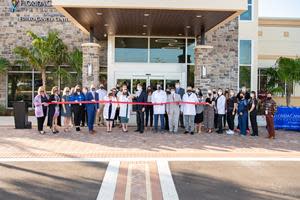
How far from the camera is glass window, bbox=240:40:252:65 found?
26.0m

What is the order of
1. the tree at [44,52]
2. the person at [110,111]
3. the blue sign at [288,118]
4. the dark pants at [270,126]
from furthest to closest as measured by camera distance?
the tree at [44,52] → the blue sign at [288,118] → the person at [110,111] → the dark pants at [270,126]

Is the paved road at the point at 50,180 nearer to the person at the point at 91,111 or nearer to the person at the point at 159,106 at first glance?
the person at the point at 91,111

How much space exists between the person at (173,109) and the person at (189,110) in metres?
0.24

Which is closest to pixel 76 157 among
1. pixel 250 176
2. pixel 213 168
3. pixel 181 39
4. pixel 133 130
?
pixel 213 168

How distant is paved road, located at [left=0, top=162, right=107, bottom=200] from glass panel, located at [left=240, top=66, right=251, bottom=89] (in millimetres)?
17000

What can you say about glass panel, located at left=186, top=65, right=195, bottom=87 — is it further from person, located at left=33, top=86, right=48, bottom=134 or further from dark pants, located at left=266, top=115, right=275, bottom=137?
person, located at left=33, top=86, right=48, bottom=134

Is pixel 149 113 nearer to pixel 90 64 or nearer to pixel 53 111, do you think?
pixel 53 111

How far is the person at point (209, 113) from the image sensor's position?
16.4 metres

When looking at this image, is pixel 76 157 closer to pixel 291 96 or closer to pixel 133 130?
pixel 133 130

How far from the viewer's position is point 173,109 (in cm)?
1639

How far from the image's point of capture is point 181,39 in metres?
23.2

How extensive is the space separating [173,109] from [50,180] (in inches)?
327

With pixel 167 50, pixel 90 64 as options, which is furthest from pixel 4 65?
pixel 167 50

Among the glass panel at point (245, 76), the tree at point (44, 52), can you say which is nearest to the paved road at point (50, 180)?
the tree at point (44, 52)
